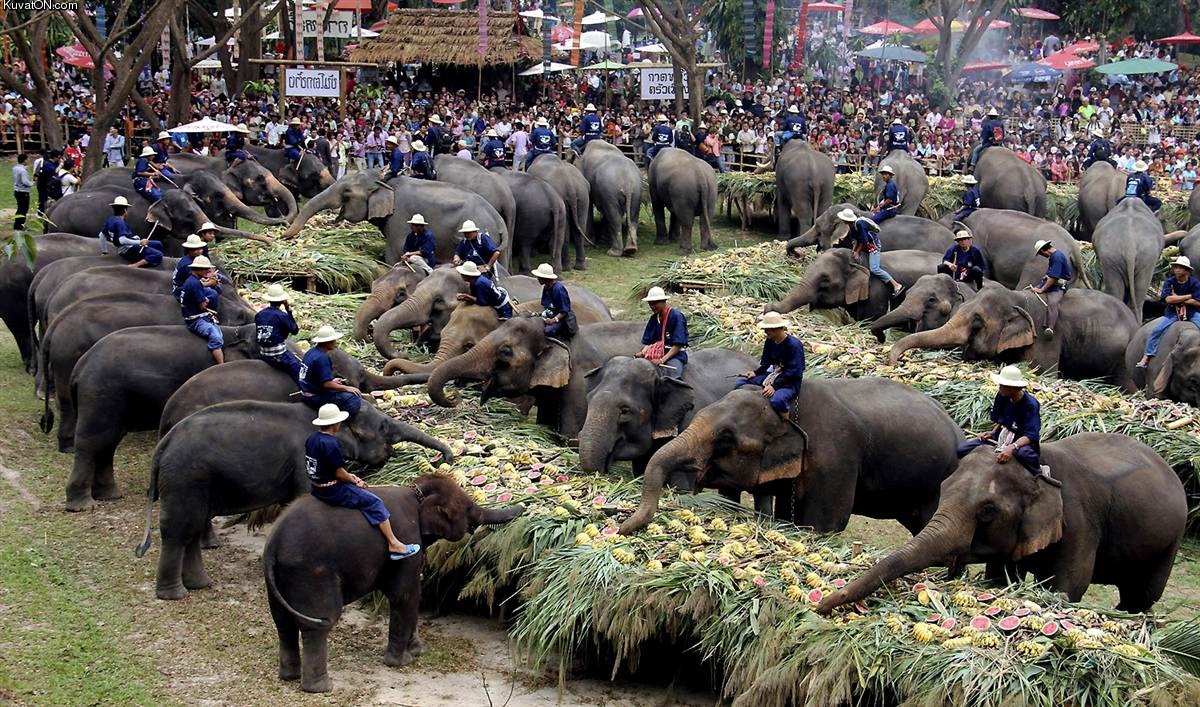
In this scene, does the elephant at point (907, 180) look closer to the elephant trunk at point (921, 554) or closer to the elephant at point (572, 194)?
the elephant at point (572, 194)

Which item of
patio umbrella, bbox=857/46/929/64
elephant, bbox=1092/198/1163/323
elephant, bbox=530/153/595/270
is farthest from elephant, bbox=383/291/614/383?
patio umbrella, bbox=857/46/929/64

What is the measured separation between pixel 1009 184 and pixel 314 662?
16.5 meters

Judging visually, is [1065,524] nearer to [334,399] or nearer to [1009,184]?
[334,399]

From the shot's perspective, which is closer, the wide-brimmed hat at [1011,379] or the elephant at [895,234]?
the wide-brimmed hat at [1011,379]

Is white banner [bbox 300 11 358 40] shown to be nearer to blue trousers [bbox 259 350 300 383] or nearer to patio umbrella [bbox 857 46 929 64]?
patio umbrella [bbox 857 46 929 64]

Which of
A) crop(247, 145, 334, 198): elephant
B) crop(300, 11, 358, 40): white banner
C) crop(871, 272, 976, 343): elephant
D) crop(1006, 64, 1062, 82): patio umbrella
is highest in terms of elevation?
Answer: crop(300, 11, 358, 40): white banner

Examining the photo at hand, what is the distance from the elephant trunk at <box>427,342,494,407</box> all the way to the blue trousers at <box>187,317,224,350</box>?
181cm

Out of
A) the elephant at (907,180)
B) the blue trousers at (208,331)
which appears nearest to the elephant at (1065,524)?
Result: the blue trousers at (208,331)

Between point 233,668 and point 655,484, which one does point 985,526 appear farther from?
point 233,668

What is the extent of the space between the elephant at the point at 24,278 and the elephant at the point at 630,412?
7.15m

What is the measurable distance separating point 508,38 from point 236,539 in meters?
24.9

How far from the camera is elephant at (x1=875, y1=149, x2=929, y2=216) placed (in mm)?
22453

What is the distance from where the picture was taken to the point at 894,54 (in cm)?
3984

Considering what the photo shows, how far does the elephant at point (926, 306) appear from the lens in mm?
14883
